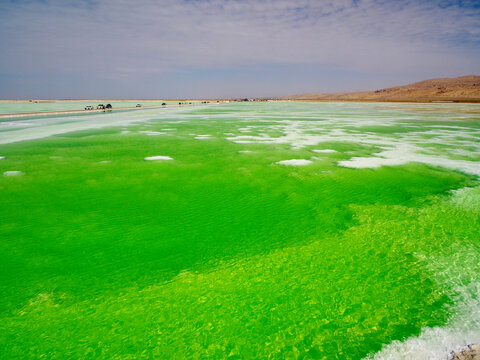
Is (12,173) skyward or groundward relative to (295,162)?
skyward

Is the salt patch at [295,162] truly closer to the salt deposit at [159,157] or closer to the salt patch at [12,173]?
the salt deposit at [159,157]

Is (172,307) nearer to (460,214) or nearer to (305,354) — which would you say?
(305,354)

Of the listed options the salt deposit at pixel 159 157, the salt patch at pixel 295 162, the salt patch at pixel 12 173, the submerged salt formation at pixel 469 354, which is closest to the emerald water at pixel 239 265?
the submerged salt formation at pixel 469 354

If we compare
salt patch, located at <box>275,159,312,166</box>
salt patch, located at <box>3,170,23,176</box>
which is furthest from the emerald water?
salt patch, located at <box>275,159,312,166</box>

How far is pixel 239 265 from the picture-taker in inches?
107

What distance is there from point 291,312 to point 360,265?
985 mm

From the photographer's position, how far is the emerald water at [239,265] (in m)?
1.90

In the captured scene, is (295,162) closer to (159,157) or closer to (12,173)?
(159,157)

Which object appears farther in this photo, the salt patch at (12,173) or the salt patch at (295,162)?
the salt patch at (295,162)

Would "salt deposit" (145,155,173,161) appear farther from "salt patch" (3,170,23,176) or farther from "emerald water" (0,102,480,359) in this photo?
"salt patch" (3,170,23,176)

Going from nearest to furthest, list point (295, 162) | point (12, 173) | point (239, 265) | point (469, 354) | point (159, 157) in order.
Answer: point (469, 354), point (239, 265), point (12, 173), point (295, 162), point (159, 157)

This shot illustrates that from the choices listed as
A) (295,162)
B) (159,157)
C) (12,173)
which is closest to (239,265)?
(295,162)

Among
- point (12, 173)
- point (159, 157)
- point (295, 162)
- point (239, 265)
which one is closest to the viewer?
point (239, 265)

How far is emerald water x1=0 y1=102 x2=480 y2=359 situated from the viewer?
6.24ft
